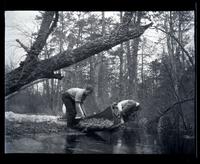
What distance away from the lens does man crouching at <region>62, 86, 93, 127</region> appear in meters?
3.73

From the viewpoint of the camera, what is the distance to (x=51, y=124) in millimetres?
3719

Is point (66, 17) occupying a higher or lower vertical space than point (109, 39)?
higher

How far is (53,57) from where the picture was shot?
150 inches

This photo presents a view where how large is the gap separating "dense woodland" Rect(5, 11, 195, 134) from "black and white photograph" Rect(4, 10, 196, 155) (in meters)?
0.01

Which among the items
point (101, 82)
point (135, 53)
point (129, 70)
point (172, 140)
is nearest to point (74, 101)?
point (101, 82)

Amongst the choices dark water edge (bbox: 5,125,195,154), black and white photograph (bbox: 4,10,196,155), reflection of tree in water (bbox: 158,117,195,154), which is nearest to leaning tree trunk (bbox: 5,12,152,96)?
black and white photograph (bbox: 4,10,196,155)

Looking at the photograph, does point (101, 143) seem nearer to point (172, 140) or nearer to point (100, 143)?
point (100, 143)

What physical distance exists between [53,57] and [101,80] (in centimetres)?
64

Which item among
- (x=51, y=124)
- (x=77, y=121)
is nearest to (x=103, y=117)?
(x=77, y=121)

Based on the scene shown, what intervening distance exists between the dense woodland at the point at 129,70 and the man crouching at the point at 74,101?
6 centimetres

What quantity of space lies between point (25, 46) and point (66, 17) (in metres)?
0.60
